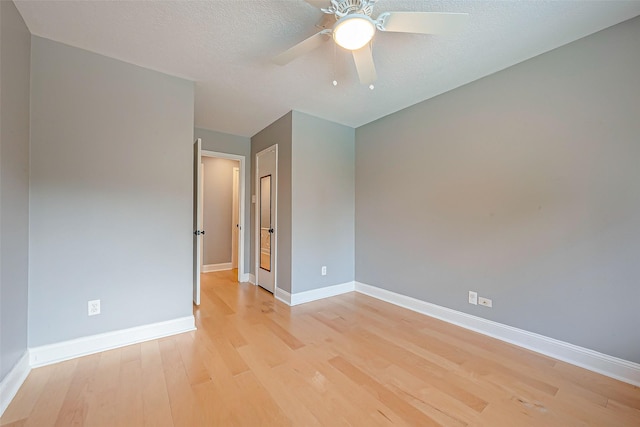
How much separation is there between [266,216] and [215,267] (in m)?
2.21

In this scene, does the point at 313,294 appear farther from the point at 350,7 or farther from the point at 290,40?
the point at 350,7

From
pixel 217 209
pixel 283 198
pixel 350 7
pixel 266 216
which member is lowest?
pixel 266 216

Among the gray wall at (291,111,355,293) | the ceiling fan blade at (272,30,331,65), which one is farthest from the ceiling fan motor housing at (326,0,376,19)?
the gray wall at (291,111,355,293)

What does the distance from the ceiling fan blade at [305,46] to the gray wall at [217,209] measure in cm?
374

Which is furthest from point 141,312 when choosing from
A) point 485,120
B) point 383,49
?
point 485,120

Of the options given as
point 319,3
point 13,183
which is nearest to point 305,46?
point 319,3

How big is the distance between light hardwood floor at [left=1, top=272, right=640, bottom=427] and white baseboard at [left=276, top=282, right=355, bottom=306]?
76cm

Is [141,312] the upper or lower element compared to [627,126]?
lower

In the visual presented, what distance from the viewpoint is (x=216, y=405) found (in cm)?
158

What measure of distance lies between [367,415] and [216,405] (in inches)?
37.4

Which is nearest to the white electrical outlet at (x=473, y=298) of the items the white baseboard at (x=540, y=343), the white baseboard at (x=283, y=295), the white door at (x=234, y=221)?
the white baseboard at (x=540, y=343)

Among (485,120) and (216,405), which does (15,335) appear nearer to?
(216,405)

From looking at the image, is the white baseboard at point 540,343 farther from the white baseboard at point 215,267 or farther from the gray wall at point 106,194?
the white baseboard at point 215,267

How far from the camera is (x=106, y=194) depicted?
224 cm
